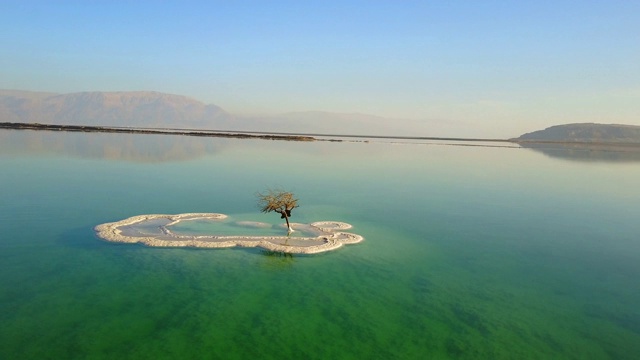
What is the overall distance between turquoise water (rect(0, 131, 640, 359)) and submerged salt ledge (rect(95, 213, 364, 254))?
88 cm

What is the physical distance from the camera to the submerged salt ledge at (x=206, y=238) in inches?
880

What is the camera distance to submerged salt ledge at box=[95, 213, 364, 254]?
22.3m

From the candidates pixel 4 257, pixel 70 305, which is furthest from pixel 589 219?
pixel 4 257

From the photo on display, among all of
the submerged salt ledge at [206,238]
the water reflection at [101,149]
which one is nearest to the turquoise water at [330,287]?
the submerged salt ledge at [206,238]

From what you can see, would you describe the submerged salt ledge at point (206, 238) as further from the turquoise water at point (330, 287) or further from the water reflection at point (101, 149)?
the water reflection at point (101, 149)

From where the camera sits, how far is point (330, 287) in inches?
695

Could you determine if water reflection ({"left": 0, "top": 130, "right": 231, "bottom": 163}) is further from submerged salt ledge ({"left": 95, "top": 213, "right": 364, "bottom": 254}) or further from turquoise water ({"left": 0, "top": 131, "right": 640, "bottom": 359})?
submerged salt ledge ({"left": 95, "top": 213, "right": 364, "bottom": 254})

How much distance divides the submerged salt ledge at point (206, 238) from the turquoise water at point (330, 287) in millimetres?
876

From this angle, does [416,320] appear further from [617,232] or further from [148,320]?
[617,232]

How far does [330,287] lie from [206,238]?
909 cm

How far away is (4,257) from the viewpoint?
61.9 ft

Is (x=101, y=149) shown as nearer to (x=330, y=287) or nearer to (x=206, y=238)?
(x=206, y=238)

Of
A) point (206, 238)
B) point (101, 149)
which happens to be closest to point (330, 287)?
point (206, 238)

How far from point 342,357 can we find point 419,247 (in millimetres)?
13159
